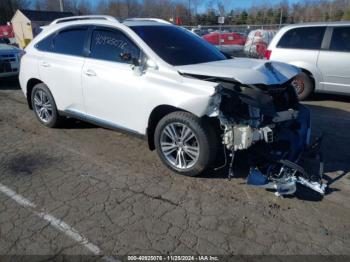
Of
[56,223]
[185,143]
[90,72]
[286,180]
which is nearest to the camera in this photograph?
[56,223]

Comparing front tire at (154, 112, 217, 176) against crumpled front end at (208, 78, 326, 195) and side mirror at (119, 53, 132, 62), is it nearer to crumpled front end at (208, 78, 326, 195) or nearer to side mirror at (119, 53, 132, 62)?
crumpled front end at (208, 78, 326, 195)

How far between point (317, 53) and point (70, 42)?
17.9 ft

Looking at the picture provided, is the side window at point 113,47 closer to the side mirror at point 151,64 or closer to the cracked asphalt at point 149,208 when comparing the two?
the side mirror at point 151,64

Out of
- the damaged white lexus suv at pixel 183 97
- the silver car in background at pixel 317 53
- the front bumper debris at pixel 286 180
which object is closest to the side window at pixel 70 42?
the damaged white lexus suv at pixel 183 97

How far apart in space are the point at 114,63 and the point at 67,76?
A: 3.47ft

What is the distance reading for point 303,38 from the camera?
826cm

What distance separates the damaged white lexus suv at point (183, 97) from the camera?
393cm

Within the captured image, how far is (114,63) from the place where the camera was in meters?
4.79

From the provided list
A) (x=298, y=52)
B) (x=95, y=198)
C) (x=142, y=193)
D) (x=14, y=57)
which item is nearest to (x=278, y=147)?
(x=142, y=193)

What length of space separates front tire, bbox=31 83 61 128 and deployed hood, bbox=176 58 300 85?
2736mm

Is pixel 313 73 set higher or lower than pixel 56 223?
higher

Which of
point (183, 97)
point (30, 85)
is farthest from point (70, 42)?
point (183, 97)

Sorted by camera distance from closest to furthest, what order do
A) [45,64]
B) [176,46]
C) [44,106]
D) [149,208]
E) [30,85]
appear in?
[149,208], [176,46], [45,64], [44,106], [30,85]

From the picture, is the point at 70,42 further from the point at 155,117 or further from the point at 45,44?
the point at 155,117
